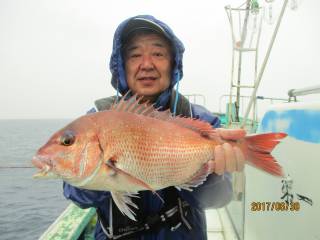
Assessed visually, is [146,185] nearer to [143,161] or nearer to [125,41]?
[143,161]

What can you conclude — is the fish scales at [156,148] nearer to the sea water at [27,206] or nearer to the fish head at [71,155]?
the fish head at [71,155]

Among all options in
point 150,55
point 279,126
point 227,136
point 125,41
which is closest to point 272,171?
point 227,136

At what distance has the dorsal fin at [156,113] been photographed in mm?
1868

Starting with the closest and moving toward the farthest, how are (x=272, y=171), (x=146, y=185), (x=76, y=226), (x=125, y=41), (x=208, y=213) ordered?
(x=146, y=185), (x=272, y=171), (x=125, y=41), (x=76, y=226), (x=208, y=213)

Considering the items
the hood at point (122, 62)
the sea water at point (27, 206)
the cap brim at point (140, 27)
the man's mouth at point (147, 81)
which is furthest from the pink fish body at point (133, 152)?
the sea water at point (27, 206)

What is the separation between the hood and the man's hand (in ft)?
2.79

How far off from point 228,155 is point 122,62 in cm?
130

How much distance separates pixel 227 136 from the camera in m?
1.92

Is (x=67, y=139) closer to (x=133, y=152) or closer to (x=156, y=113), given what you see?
(x=133, y=152)

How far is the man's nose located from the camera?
96.8 inches

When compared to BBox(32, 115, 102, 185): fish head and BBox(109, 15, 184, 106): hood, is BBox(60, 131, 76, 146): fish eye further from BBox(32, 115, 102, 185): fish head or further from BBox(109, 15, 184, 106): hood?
BBox(109, 15, 184, 106): hood

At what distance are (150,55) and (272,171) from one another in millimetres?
1345

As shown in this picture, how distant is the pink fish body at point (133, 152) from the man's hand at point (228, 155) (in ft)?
0.11

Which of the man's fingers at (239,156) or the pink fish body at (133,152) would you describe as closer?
the pink fish body at (133,152)
